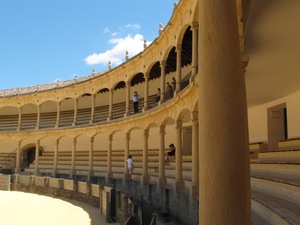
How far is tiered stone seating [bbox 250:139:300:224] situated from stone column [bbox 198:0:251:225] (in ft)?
8.56

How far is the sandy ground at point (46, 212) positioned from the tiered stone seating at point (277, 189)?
5600 mm

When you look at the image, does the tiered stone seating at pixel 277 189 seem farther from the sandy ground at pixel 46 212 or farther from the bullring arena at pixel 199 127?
the sandy ground at pixel 46 212

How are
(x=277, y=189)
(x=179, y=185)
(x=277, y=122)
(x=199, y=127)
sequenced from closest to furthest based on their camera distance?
1. (x=199, y=127)
2. (x=277, y=189)
3. (x=179, y=185)
4. (x=277, y=122)

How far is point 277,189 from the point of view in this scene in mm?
8156

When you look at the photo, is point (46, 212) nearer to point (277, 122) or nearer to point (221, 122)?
point (277, 122)

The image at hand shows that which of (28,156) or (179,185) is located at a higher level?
(28,156)

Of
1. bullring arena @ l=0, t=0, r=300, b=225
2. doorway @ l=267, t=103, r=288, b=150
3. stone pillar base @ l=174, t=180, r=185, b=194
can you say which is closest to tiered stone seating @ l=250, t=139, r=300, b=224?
bullring arena @ l=0, t=0, r=300, b=225

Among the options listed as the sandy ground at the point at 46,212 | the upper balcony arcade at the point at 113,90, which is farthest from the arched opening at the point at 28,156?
the sandy ground at the point at 46,212

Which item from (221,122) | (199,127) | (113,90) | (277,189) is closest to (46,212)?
(277,189)

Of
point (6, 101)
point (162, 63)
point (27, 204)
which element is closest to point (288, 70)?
point (162, 63)

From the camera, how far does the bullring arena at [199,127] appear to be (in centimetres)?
306

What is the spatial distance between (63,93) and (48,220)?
15883 mm

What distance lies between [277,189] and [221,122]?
18.9 ft

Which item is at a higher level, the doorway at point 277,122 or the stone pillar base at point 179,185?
the doorway at point 277,122
